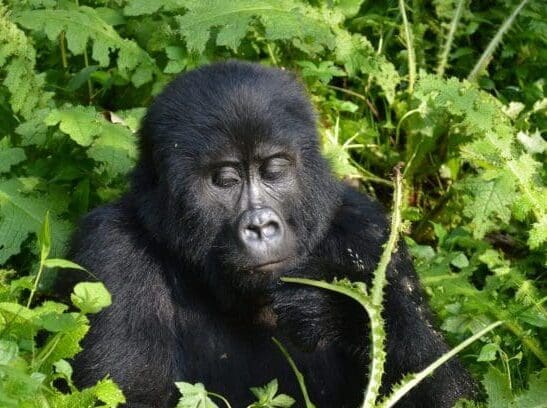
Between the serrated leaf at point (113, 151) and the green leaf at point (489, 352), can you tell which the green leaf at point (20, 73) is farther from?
the green leaf at point (489, 352)

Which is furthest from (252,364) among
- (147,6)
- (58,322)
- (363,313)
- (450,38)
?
(450,38)

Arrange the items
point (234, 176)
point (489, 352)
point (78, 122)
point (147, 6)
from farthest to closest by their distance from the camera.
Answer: point (147, 6) → point (78, 122) → point (489, 352) → point (234, 176)

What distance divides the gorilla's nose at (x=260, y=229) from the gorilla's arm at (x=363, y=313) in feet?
0.59

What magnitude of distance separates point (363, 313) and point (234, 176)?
0.80 m

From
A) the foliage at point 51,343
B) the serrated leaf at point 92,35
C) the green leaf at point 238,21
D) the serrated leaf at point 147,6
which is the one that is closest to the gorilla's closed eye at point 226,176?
the foliage at point 51,343

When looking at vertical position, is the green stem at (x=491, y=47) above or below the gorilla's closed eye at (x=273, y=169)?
below

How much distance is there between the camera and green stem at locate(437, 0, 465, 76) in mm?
6922

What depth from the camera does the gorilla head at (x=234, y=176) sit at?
4219 millimetres

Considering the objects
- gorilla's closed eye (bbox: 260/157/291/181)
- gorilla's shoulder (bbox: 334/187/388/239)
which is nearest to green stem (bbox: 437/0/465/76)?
gorilla's shoulder (bbox: 334/187/388/239)

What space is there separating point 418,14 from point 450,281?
2.72m

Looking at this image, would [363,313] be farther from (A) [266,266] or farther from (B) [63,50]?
(B) [63,50]

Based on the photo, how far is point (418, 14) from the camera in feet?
23.5

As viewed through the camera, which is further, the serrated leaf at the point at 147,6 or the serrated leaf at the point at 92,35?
the serrated leaf at the point at 147,6

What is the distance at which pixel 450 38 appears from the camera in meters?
6.99
